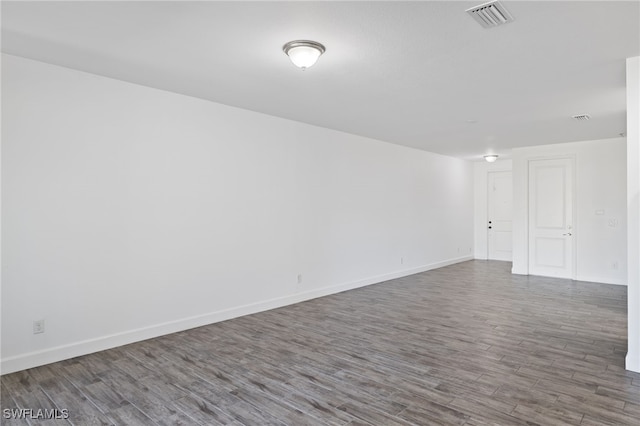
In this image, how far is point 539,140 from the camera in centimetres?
692

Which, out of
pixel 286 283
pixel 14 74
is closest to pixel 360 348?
pixel 286 283

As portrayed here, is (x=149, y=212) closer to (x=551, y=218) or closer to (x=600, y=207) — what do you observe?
(x=551, y=218)

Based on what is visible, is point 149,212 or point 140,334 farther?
point 149,212

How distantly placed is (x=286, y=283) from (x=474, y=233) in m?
6.75

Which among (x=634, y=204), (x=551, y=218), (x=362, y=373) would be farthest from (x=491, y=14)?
(x=551, y=218)

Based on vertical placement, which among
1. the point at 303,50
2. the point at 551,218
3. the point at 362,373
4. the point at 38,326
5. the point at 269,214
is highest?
the point at 303,50

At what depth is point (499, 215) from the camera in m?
9.80

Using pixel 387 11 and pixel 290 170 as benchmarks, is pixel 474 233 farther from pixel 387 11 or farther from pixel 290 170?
pixel 387 11

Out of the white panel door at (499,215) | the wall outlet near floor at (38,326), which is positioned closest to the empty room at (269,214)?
the wall outlet near floor at (38,326)

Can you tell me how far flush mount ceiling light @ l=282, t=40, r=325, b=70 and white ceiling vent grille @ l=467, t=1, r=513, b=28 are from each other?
3.59ft

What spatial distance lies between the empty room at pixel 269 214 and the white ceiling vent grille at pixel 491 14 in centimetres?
2

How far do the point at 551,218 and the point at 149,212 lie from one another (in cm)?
723

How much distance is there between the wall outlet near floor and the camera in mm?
3272

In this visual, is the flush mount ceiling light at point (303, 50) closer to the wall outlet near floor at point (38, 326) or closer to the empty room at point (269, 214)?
the empty room at point (269, 214)
